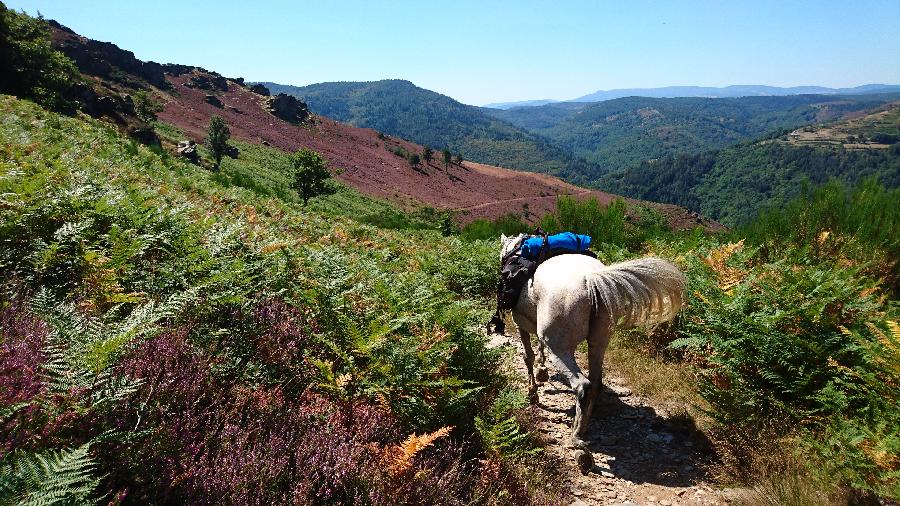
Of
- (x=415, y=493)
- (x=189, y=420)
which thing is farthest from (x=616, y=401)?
(x=189, y=420)

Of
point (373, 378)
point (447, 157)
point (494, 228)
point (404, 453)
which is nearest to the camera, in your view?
point (404, 453)

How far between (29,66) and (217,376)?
37.1 metres

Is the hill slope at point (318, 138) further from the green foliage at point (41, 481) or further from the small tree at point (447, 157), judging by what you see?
the green foliage at point (41, 481)

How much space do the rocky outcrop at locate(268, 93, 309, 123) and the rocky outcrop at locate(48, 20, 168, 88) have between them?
63.6ft

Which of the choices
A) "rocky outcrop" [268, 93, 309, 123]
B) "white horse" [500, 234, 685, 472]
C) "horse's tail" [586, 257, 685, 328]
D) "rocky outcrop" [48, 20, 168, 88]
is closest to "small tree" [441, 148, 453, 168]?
"rocky outcrop" [268, 93, 309, 123]

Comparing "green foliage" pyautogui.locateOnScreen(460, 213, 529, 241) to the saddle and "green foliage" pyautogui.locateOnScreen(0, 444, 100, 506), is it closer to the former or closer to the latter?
the saddle

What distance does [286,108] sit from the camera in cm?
9319

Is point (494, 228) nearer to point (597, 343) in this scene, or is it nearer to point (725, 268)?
point (725, 268)

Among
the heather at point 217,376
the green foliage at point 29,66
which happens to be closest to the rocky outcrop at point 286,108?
the green foliage at point 29,66

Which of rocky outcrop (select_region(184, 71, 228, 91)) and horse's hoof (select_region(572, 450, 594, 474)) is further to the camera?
rocky outcrop (select_region(184, 71, 228, 91))

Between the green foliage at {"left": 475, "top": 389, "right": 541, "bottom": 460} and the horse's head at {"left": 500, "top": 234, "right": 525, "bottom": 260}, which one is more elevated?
the horse's head at {"left": 500, "top": 234, "right": 525, "bottom": 260}

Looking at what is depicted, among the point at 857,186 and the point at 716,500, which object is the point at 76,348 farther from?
the point at 857,186

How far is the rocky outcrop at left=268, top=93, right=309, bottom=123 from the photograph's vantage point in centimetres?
9212

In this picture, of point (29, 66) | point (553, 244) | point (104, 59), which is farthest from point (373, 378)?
point (104, 59)
